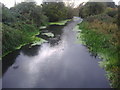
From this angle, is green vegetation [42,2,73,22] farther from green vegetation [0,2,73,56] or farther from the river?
the river

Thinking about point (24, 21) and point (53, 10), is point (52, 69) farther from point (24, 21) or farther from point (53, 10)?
point (53, 10)

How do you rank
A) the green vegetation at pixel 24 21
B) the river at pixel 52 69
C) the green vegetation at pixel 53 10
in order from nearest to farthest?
the river at pixel 52 69
the green vegetation at pixel 24 21
the green vegetation at pixel 53 10

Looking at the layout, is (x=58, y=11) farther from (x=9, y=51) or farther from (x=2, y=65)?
(x=2, y=65)

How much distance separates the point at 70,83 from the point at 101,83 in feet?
3.37

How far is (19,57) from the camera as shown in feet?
23.7

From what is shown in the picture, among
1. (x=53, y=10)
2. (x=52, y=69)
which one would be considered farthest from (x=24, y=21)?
(x=53, y=10)

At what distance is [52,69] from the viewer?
5.75 m

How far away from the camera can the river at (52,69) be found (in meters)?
4.72

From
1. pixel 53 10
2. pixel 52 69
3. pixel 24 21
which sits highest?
pixel 53 10

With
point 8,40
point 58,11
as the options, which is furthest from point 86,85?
point 58,11

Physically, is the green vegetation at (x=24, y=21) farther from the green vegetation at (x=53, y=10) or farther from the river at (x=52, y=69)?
the river at (x=52, y=69)

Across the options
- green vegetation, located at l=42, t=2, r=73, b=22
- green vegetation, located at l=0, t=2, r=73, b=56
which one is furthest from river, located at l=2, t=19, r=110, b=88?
green vegetation, located at l=42, t=2, r=73, b=22

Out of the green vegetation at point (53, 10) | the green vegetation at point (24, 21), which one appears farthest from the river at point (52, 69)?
the green vegetation at point (53, 10)

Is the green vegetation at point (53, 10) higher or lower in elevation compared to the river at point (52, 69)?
higher
